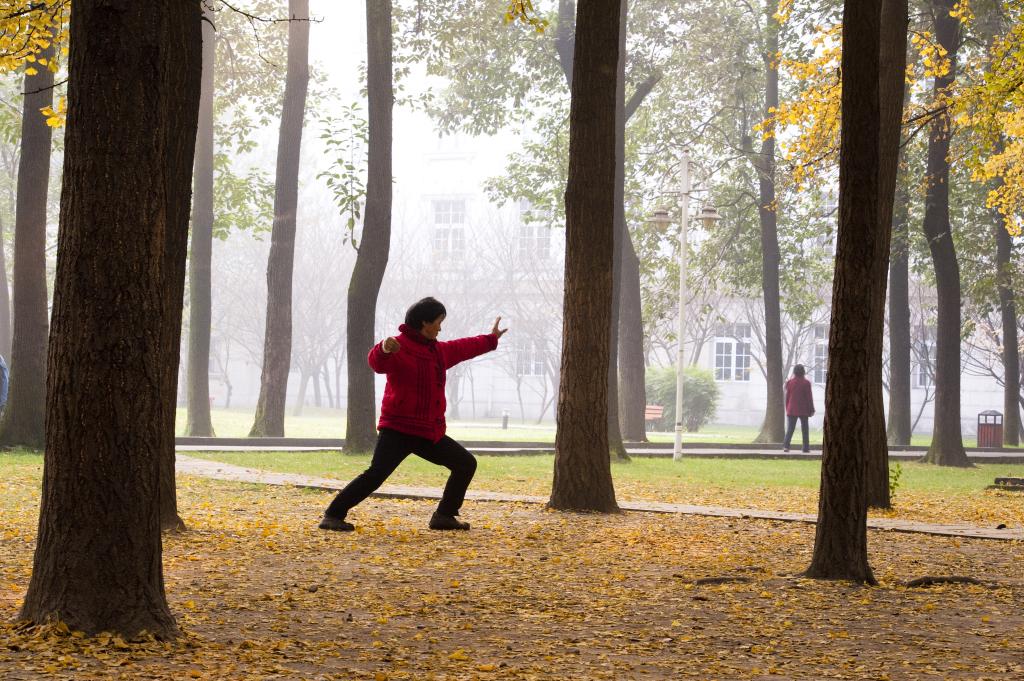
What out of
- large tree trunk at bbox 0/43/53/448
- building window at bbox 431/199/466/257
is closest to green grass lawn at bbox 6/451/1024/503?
large tree trunk at bbox 0/43/53/448

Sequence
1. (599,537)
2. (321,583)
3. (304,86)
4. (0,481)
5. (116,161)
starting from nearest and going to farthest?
(116,161) < (321,583) < (599,537) < (0,481) < (304,86)

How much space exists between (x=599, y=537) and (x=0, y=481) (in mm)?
6647

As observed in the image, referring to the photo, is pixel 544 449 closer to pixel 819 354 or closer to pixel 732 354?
pixel 732 354

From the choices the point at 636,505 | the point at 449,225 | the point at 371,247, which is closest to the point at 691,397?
the point at 371,247

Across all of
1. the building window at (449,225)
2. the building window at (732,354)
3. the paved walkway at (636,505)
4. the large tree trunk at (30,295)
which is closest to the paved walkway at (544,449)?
the large tree trunk at (30,295)

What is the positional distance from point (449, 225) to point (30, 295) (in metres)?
52.0

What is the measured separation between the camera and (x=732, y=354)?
58188mm

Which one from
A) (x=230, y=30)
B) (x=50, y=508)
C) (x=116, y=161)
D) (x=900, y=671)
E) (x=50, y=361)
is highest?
(x=230, y=30)

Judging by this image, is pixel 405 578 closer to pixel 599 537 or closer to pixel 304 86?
pixel 599 537

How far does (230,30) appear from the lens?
3130 centimetres

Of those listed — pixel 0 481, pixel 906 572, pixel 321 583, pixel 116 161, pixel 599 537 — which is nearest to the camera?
pixel 116 161

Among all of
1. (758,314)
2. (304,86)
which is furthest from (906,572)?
(758,314)

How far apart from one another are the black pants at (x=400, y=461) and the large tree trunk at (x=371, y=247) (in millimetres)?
9162

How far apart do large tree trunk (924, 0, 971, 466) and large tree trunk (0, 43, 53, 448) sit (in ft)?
47.6
